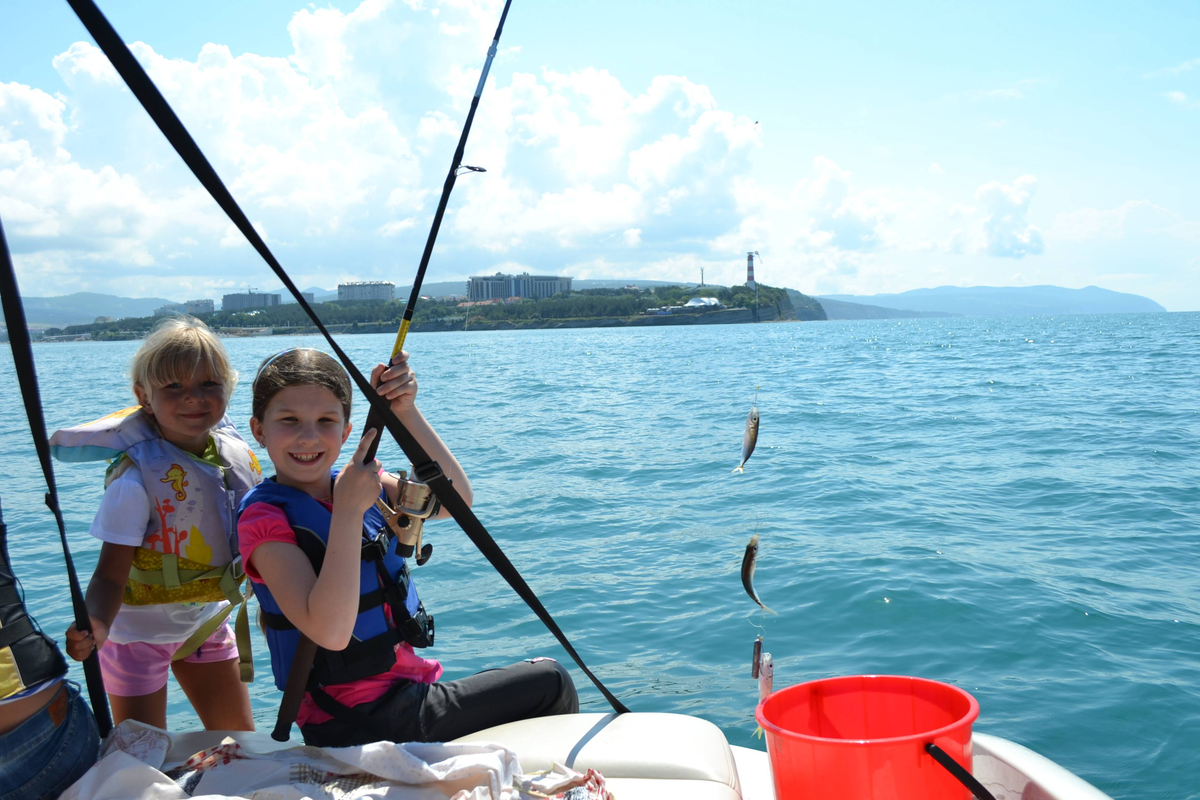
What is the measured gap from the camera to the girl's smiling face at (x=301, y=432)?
2.44 m

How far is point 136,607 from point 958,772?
2.56 meters

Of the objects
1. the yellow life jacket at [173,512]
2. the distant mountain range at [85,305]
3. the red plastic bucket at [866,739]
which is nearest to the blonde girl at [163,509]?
the yellow life jacket at [173,512]

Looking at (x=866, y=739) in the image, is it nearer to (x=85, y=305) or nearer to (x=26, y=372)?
(x=26, y=372)

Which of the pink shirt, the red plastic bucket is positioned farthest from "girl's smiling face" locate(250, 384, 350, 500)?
the red plastic bucket

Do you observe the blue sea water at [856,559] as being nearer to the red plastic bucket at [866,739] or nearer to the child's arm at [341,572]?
the red plastic bucket at [866,739]

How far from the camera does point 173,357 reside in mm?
2867

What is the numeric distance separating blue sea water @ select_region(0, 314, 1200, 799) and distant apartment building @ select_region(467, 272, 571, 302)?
474 inches

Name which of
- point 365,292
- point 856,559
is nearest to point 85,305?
point 365,292

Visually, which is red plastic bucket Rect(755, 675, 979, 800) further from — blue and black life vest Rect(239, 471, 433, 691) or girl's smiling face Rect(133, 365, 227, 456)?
girl's smiling face Rect(133, 365, 227, 456)

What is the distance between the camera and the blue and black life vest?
239 centimetres

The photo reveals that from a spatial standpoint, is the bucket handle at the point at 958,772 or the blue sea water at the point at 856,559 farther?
the blue sea water at the point at 856,559

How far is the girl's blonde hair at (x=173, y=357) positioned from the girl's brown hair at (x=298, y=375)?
45 cm

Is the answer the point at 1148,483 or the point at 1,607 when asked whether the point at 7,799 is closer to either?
the point at 1,607

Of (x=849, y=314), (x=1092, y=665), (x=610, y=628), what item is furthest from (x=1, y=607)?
(x=849, y=314)
